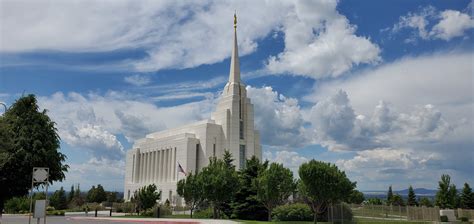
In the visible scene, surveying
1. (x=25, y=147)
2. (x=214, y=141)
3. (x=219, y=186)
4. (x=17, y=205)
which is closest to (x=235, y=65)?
(x=214, y=141)

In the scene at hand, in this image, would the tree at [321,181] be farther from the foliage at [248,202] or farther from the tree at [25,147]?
the tree at [25,147]

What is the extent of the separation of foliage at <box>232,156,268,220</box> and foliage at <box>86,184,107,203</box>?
4386cm

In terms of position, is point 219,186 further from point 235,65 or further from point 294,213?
point 235,65

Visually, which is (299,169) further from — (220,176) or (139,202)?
(139,202)

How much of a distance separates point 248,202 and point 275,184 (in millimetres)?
6580

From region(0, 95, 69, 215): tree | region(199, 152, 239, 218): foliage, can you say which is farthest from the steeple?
region(0, 95, 69, 215): tree

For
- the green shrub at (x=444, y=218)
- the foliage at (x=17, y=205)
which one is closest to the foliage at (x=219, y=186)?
the foliage at (x=17, y=205)

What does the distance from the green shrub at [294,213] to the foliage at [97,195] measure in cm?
4908

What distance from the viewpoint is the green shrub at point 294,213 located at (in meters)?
37.6

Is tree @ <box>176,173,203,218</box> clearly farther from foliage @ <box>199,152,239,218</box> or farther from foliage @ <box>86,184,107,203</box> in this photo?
foliage @ <box>86,184,107,203</box>

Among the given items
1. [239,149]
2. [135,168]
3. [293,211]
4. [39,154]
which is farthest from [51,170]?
[135,168]

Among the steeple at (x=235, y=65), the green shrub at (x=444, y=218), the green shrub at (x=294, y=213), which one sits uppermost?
the steeple at (x=235, y=65)

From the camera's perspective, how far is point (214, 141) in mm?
76125

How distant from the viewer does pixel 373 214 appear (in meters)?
34.5
